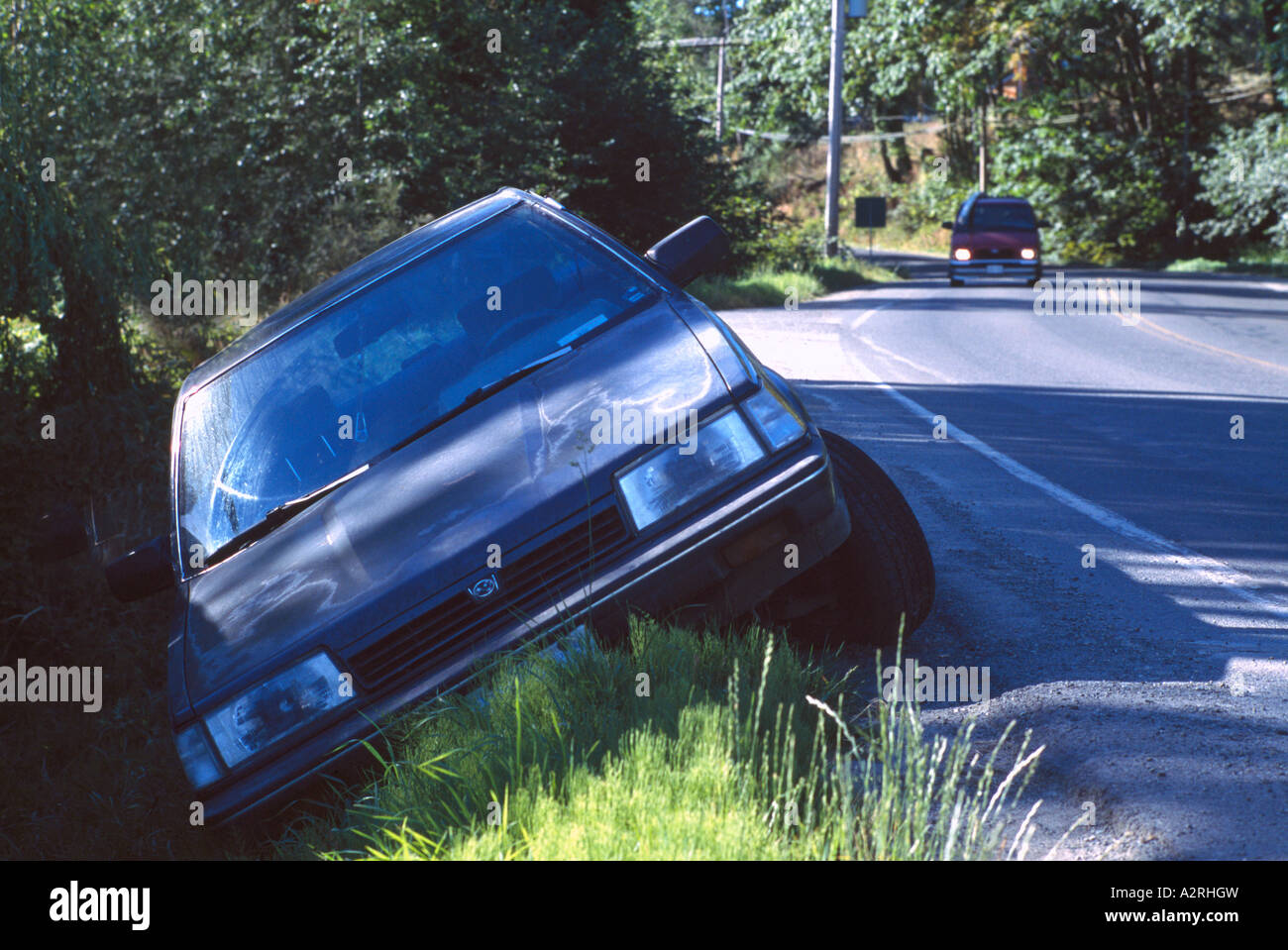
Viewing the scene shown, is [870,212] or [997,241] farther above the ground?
[870,212]

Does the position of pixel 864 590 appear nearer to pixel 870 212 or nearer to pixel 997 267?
pixel 997 267

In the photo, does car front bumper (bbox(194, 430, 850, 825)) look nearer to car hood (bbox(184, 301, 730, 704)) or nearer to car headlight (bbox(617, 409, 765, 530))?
car headlight (bbox(617, 409, 765, 530))

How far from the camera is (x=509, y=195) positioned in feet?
17.0

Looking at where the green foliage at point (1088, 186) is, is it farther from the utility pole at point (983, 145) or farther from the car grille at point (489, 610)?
the car grille at point (489, 610)

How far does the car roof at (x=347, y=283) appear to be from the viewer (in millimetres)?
4859

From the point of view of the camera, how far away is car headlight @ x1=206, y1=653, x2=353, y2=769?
3521mm

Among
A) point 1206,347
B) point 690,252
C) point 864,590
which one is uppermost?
point 690,252

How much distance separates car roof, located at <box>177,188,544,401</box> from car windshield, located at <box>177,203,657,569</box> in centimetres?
6

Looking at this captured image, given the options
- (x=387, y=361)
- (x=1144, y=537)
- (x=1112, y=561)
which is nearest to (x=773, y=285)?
(x=1144, y=537)

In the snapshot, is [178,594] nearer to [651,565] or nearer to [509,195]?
[651,565]

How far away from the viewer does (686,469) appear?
3691 millimetres

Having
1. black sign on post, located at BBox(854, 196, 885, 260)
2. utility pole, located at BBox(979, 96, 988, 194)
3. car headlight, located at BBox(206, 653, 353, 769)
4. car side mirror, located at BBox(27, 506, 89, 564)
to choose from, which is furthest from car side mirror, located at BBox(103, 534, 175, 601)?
utility pole, located at BBox(979, 96, 988, 194)

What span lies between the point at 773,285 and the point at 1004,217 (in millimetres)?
5956

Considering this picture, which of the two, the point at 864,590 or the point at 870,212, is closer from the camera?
the point at 864,590
